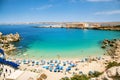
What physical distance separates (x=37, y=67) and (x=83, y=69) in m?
8.11

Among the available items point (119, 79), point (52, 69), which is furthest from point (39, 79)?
point (119, 79)

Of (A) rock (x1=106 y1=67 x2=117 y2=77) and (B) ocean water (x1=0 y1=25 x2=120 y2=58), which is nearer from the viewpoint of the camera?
(A) rock (x1=106 y1=67 x2=117 y2=77)

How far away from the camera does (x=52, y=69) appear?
2789cm

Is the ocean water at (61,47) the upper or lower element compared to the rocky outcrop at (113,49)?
lower

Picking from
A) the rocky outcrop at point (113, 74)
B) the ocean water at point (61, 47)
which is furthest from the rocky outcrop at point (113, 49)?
the rocky outcrop at point (113, 74)

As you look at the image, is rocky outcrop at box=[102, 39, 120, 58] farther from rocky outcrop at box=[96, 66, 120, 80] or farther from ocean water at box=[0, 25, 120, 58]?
rocky outcrop at box=[96, 66, 120, 80]

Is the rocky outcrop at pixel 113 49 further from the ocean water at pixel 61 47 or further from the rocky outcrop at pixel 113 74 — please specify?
the rocky outcrop at pixel 113 74

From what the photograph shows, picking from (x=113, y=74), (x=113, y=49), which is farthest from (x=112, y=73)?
(x=113, y=49)

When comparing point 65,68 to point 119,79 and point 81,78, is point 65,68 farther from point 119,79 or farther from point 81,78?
point 119,79

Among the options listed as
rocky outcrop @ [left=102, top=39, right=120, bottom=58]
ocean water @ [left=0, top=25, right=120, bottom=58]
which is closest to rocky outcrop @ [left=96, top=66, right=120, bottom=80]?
rocky outcrop @ [left=102, top=39, right=120, bottom=58]

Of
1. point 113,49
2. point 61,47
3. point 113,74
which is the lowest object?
point 61,47

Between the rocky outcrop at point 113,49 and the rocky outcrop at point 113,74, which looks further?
the rocky outcrop at point 113,49

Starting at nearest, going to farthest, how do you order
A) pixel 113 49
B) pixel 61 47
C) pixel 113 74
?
pixel 113 74 → pixel 113 49 → pixel 61 47

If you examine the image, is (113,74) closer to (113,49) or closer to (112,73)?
(112,73)
